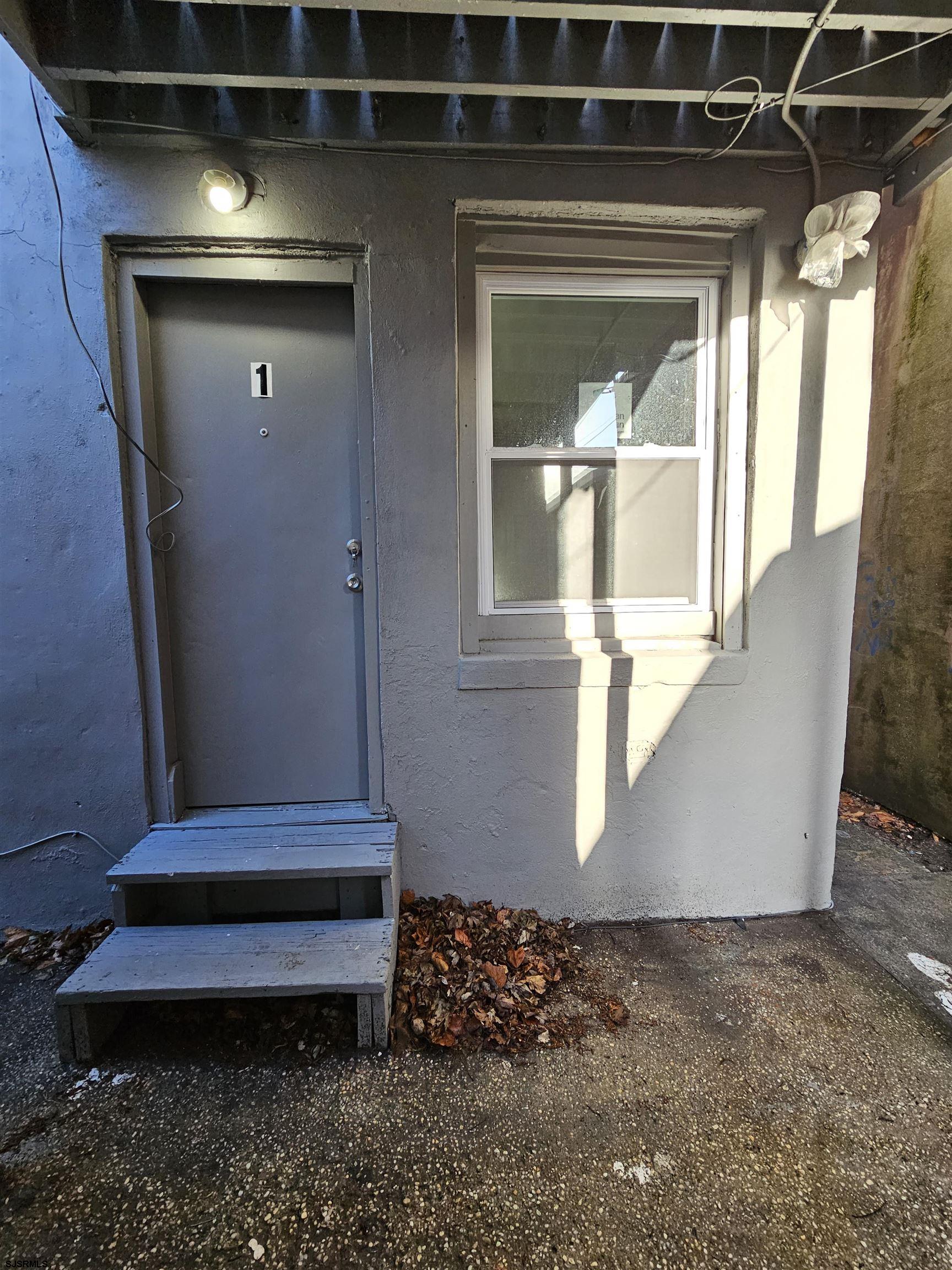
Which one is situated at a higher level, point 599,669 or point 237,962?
point 599,669

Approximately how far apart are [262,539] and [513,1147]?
2381mm

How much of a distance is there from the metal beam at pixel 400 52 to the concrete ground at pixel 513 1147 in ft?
11.2

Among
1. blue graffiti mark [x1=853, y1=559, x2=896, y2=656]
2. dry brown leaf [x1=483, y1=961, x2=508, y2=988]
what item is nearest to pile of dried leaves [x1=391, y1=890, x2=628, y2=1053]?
dry brown leaf [x1=483, y1=961, x2=508, y2=988]

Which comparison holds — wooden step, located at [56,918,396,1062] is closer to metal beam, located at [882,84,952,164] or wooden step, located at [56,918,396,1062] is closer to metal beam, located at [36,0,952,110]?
metal beam, located at [36,0,952,110]

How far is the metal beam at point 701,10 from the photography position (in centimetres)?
162

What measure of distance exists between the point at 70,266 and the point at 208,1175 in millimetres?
3209

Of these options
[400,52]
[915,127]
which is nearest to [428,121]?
[400,52]

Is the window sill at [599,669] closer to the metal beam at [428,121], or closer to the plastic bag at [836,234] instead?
→ the plastic bag at [836,234]

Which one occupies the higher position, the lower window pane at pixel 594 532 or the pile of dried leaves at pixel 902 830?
the lower window pane at pixel 594 532

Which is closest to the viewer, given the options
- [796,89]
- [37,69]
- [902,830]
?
[37,69]

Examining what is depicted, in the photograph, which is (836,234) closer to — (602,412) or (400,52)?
(602,412)

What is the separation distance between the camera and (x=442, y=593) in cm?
228

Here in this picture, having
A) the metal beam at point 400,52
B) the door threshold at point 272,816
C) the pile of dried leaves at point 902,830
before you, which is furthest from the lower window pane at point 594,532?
the pile of dried leaves at point 902,830

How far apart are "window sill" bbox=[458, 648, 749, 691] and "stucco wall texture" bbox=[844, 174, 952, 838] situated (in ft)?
6.59
